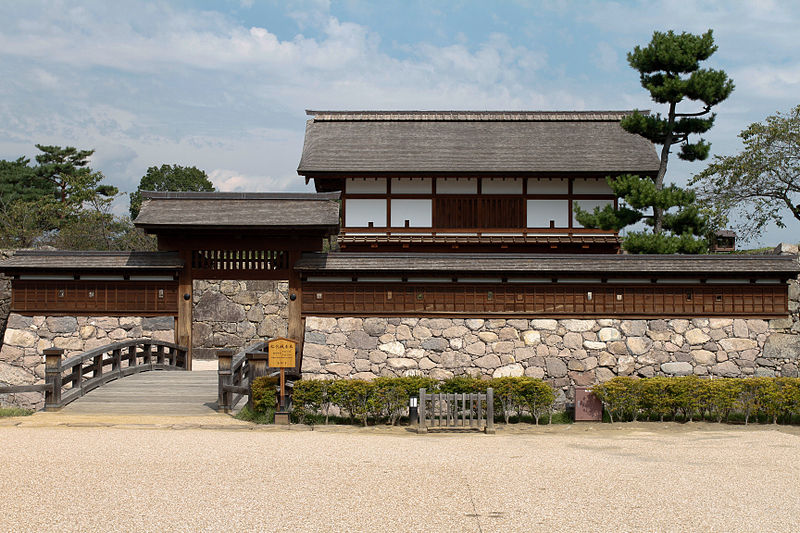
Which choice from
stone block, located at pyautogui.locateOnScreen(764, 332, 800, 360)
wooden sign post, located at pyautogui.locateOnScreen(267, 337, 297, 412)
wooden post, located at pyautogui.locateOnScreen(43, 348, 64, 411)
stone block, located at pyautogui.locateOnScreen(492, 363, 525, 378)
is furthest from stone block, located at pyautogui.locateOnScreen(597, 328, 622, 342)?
wooden post, located at pyautogui.locateOnScreen(43, 348, 64, 411)

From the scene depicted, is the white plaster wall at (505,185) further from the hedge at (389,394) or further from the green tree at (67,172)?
the green tree at (67,172)

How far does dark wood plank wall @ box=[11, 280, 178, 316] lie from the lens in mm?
18188

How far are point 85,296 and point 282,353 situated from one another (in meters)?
7.22

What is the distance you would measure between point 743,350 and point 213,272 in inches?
548

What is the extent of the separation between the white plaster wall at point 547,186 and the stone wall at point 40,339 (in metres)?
15.4

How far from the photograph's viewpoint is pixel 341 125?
96.8ft

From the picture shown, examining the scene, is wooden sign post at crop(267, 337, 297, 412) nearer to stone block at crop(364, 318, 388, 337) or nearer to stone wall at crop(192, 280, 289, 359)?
stone block at crop(364, 318, 388, 337)

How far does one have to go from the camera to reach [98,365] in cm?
1678

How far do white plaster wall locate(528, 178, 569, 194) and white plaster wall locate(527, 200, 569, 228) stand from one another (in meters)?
0.44

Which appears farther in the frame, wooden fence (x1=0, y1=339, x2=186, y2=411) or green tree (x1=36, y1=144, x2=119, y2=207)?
green tree (x1=36, y1=144, x2=119, y2=207)

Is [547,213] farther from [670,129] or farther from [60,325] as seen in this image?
[60,325]

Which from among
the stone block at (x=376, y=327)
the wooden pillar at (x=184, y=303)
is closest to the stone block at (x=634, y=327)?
the stone block at (x=376, y=327)

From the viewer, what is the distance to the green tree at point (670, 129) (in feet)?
66.9

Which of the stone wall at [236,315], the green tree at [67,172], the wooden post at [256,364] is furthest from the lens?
the green tree at [67,172]
